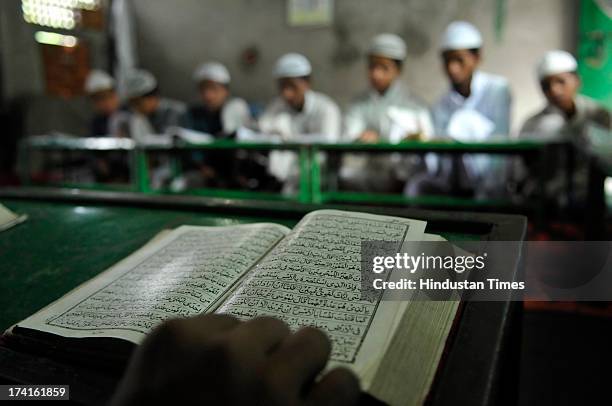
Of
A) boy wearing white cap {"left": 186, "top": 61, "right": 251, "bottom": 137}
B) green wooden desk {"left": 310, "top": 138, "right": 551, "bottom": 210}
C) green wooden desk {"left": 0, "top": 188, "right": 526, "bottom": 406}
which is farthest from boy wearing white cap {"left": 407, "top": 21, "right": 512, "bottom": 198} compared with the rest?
green wooden desk {"left": 0, "top": 188, "right": 526, "bottom": 406}

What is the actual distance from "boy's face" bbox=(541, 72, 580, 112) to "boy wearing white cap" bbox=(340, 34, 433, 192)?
908 mm

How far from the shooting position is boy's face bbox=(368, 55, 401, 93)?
4.04 meters

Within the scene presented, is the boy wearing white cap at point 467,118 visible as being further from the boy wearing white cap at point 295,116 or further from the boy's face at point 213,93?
the boy's face at point 213,93

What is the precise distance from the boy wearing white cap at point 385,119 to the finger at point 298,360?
10.1 feet

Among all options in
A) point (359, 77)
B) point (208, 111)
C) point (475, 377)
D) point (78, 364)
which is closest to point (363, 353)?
point (475, 377)

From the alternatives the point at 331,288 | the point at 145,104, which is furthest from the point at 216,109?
the point at 331,288

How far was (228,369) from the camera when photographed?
→ 36 centimetres

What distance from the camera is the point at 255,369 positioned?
0.38 metres

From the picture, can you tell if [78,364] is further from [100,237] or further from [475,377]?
[100,237]

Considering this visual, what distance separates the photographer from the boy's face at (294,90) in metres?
4.37

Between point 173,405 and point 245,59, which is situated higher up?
point 245,59

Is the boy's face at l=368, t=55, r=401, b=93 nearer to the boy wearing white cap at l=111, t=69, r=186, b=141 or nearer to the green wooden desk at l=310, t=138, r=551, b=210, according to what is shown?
the green wooden desk at l=310, t=138, r=551, b=210

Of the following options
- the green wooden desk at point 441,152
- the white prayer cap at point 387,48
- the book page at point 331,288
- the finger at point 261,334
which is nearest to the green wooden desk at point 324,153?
the green wooden desk at point 441,152

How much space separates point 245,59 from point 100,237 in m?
5.16
